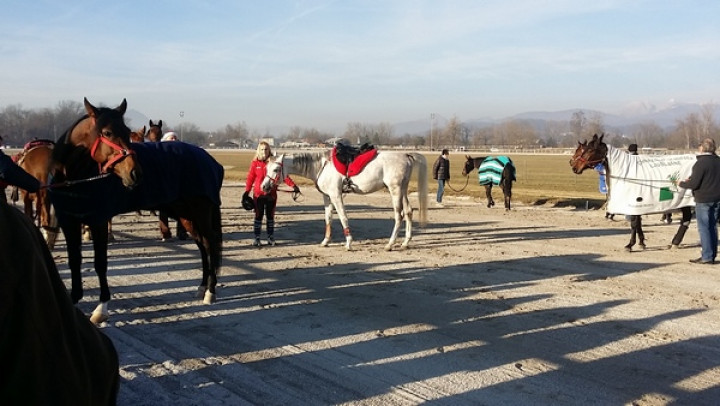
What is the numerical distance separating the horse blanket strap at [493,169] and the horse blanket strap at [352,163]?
26.4 ft

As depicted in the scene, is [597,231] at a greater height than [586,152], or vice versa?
[586,152]

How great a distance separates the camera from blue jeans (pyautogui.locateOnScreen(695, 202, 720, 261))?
9109 millimetres

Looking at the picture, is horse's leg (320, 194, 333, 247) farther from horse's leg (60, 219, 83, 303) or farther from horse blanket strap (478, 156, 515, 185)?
horse blanket strap (478, 156, 515, 185)

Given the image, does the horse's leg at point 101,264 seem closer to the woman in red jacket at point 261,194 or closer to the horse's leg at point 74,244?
the horse's leg at point 74,244

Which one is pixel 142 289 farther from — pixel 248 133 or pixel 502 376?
pixel 248 133

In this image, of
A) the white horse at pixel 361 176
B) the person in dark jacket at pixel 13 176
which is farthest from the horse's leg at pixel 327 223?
the person in dark jacket at pixel 13 176

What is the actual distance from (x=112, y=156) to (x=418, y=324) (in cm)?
365

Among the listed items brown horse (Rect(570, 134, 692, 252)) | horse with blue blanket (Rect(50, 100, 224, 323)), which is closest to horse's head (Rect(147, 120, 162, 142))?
horse with blue blanket (Rect(50, 100, 224, 323))

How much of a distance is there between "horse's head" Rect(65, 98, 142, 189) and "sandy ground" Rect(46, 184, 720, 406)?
165 centimetres

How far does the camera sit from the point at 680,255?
32.7 ft

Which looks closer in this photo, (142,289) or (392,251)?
(142,289)

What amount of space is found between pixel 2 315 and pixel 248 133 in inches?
7559

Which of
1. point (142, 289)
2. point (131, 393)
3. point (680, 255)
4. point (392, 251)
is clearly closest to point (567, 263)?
point (680, 255)

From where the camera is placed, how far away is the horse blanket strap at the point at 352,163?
10.9 metres
